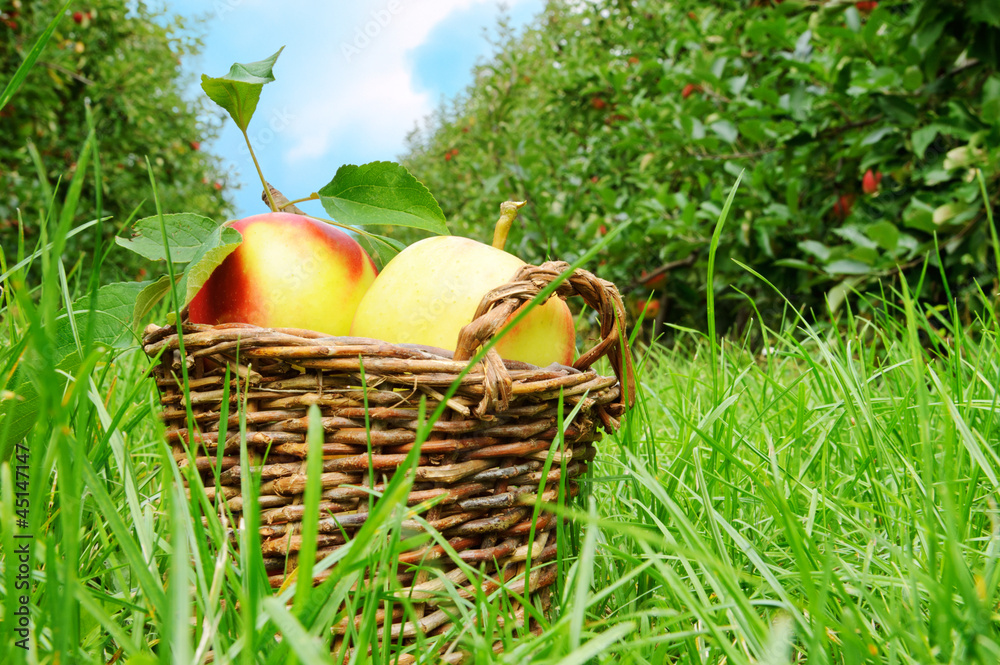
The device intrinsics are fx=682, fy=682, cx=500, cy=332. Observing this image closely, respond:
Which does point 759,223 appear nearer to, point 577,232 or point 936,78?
point 936,78

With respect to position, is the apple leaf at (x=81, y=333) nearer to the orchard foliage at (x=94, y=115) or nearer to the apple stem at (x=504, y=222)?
the apple stem at (x=504, y=222)

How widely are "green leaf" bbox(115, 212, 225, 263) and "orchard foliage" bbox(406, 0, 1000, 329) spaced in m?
1.19

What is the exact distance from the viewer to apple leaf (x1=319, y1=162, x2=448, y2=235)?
2.22ft

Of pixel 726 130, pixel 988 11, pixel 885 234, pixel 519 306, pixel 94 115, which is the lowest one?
pixel 885 234

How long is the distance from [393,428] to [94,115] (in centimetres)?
341

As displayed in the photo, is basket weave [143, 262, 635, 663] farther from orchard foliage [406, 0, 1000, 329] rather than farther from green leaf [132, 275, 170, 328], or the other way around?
orchard foliage [406, 0, 1000, 329]

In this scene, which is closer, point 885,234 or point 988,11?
point 988,11

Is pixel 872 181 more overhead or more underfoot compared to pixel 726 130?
more underfoot

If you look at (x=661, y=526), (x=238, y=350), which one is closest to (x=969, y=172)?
(x=661, y=526)

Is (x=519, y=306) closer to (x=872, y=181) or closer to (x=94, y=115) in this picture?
(x=872, y=181)

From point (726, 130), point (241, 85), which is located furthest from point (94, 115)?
point (241, 85)

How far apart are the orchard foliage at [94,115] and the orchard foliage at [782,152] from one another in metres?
1.77

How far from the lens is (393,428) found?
1.67 feet

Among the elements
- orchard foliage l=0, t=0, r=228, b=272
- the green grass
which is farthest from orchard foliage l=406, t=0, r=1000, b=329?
orchard foliage l=0, t=0, r=228, b=272
